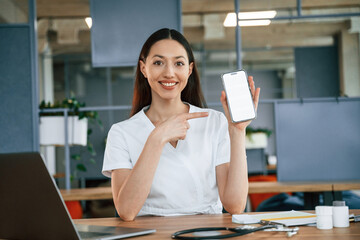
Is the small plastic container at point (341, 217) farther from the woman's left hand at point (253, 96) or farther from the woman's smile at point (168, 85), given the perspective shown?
the woman's smile at point (168, 85)

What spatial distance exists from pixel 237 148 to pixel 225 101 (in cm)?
17

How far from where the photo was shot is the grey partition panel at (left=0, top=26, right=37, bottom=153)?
3658 millimetres

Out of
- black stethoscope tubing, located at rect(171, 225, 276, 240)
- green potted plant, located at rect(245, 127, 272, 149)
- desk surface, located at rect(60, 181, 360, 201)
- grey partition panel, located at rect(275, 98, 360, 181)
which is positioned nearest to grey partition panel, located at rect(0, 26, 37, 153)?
desk surface, located at rect(60, 181, 360, 201)

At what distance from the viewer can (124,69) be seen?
543 inches

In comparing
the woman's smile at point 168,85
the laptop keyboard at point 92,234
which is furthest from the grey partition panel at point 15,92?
the laptop keyboard at point 92,234

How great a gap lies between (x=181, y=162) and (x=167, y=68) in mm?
350

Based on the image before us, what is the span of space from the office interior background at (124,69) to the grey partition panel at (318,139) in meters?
0.03

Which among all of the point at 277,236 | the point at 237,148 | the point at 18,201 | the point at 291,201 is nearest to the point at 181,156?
the point at 237,148

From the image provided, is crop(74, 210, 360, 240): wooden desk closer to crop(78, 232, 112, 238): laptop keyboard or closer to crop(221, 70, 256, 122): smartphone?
crop(78, 232, 112, 238): laptop keyboard

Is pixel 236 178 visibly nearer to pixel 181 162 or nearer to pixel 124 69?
pixel 181 162

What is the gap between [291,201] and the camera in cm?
367

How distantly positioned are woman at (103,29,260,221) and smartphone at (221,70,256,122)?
7 cm

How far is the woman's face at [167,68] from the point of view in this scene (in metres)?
1.68

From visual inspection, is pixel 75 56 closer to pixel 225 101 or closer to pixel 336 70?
pixel 336 70
